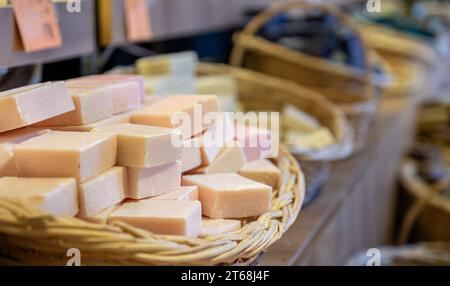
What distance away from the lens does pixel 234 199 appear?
34.2 inches

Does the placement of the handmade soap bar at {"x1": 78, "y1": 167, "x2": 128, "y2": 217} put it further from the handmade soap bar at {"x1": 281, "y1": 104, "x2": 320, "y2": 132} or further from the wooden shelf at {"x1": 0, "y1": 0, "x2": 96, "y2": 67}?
the handmade soap bar at {"x1": 281, "y1": 104, "x2": 320, "y2": 132}

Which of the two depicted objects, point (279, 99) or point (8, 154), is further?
point (279, 99)

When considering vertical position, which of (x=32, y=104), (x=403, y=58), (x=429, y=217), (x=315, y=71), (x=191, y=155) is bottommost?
(x=429, y=217)

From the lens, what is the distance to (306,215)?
52.1 inches

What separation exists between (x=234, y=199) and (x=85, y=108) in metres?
0.24

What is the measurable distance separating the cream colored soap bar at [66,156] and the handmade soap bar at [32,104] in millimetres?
37

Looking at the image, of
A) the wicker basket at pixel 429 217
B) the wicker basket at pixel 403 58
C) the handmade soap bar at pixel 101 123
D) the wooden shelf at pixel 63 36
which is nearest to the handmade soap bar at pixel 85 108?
the handmade soap bar at pixel 101 123

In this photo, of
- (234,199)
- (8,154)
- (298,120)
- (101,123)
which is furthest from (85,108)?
(298,120)

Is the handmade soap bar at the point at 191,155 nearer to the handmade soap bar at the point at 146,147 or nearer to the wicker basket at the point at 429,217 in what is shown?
the handmade soap bar at the point at 146,147

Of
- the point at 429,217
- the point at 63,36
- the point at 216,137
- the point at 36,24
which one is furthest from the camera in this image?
the point at 429,217

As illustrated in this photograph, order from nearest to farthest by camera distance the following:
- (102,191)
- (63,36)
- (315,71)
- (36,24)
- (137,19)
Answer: (102,191) → (36,24) → (63,36) → (137,19) → (315,71)

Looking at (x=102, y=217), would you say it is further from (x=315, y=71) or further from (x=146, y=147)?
(x=315, y=71)

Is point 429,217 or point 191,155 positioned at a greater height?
point 191,155

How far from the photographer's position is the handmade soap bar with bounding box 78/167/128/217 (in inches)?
28.7
